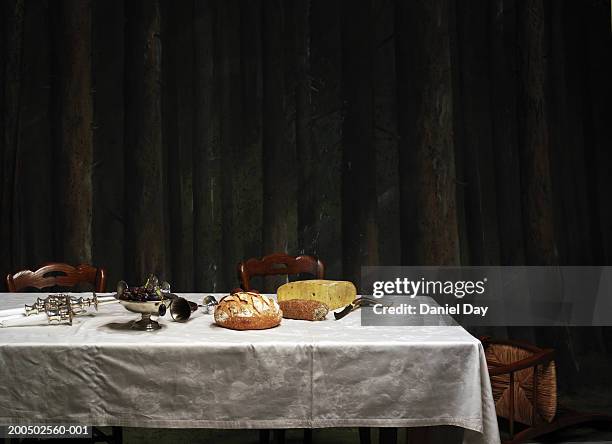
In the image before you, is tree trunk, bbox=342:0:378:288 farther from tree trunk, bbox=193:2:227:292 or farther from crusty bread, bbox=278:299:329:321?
crusty bread, bbox=278:299:329:321

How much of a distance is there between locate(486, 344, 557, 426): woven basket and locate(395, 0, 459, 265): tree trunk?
Answer: 929 millimetres

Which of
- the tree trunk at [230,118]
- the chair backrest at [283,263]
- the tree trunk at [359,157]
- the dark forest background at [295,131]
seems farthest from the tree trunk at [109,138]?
the tree trunk at [359,157]

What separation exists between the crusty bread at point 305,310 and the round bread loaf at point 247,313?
0.49ft

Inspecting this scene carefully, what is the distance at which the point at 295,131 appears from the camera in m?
4.29

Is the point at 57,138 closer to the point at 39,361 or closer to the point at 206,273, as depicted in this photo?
the point at 206,273

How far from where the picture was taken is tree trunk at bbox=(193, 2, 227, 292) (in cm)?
426

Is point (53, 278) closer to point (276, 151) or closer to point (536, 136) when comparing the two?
point (276, 151)

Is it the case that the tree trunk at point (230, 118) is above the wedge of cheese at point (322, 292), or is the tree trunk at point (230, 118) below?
above

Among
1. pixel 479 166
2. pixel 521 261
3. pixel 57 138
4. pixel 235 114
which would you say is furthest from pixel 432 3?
pixel 57 138

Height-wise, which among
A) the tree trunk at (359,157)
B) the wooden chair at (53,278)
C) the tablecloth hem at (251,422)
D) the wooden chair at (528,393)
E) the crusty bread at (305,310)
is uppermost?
the tree trunk at (359,157)

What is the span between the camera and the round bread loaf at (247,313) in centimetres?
218

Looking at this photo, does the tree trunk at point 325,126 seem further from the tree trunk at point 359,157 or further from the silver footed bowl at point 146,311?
the silver footed bowl at point 146,311

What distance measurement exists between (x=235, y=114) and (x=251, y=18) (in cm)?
59

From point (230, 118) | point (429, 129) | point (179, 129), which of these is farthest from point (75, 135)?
point (429, 129)
